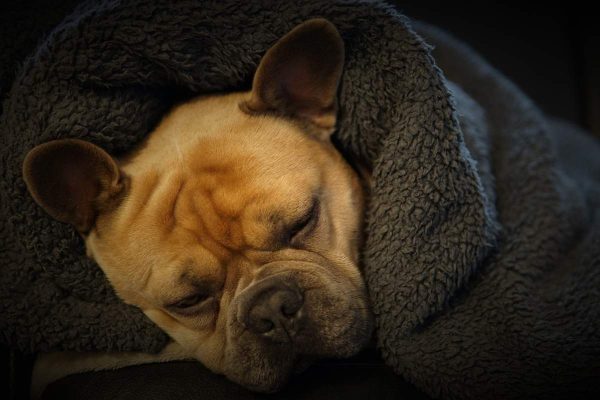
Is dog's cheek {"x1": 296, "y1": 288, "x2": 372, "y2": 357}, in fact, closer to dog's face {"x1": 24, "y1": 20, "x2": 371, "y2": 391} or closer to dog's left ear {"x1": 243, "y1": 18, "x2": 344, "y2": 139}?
dog's face {"x1": 24, "y1": 20, "x2": 371, "y2": 391}

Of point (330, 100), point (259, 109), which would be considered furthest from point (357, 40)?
point (259, 109)

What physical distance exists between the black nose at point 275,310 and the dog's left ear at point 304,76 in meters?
0.37

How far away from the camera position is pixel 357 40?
1085 mm

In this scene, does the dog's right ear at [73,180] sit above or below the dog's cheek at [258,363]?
above

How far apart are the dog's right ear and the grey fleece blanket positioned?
5 centimetres

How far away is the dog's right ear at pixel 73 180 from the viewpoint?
995 mm

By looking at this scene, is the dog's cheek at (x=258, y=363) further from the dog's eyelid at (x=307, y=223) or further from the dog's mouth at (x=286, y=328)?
the dog's eyelid at (x=307, y=223)

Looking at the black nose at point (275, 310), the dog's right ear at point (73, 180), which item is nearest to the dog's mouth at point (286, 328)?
the black nose at point (275, 310)

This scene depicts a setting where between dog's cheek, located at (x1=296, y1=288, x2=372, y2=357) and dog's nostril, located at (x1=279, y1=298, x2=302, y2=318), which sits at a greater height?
dog's nostril, located at (x1=279, y1=298, x2=302, y2=318)

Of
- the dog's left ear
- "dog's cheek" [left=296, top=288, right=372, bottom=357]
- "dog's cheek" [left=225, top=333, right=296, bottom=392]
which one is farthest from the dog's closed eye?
the dog's left ear

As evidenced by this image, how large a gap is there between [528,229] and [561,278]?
0.12 m

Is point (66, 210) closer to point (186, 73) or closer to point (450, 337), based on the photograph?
point (186, 73)

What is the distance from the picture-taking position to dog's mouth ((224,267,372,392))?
0.97 m

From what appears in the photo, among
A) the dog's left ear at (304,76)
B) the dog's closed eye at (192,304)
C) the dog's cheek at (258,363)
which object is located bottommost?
the dog's cheek at (258,363)
